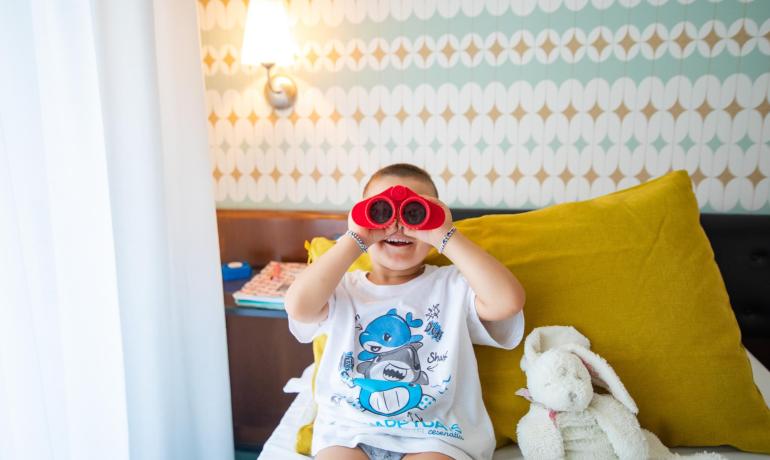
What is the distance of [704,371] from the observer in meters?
0.96

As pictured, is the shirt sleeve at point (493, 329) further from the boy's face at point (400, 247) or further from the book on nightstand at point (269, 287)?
the book on nightstand at point (269, 287)

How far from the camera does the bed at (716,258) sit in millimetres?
1074

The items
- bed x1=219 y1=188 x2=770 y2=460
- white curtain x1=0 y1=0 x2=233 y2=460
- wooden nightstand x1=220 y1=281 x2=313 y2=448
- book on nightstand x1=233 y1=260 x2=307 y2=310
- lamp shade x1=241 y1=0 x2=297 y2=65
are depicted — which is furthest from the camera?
wooden nightstand x1=220 y1=281 x2=313 y2=448

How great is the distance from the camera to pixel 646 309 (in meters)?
0.99

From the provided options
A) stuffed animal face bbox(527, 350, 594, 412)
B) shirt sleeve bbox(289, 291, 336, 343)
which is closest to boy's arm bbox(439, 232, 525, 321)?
stuffed animal face bbox(527, 350, 594, 412)

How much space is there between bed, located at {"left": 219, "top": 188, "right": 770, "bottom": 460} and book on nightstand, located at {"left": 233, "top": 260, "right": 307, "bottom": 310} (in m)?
0.09

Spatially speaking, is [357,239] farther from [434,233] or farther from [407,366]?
[407,366]

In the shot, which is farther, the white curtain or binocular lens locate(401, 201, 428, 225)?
binocular lens locate(401, 201, 428, 225)

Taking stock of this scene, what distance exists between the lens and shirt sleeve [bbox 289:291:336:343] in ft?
3.30

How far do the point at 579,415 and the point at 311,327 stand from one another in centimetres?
54

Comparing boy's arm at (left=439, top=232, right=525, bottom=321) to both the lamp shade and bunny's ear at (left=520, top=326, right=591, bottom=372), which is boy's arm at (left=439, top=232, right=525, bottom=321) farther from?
the lamp shade

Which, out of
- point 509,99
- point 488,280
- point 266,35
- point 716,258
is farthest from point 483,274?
point 266,35

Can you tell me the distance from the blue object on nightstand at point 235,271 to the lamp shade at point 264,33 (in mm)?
662

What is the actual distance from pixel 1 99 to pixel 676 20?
162 cm
